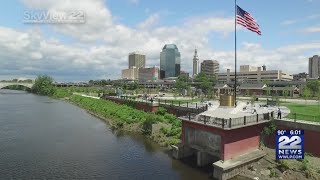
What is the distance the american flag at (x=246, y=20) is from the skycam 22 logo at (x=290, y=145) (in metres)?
16.2

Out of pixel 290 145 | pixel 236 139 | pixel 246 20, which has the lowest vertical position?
pixel 290 145

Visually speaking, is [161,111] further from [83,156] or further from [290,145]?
[290,145]

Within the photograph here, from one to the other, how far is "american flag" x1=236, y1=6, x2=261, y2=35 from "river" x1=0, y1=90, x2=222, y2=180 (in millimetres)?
18915

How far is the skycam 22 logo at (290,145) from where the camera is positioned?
101 feet

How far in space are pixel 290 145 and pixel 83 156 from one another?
2468 cm

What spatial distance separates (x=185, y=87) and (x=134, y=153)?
95097mm

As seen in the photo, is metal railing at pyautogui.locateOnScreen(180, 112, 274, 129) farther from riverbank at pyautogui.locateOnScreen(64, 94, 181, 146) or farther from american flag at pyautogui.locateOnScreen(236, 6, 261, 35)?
american flag at pyautogui.locateOnScreen(236, 6, 261, 35)

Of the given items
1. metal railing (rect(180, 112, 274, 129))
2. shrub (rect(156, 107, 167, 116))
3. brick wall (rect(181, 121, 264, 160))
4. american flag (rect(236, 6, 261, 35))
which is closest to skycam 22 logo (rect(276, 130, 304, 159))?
brick wall (rect(181, 121, 264, 160))

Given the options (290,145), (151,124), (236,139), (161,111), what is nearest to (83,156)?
(151,124)

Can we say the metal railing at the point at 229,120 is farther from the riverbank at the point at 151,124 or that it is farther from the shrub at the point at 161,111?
the shrub at the point at 161,111

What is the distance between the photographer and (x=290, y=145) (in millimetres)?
31109

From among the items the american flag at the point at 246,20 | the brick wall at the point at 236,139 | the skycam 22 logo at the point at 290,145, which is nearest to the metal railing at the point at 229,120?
the brick wall at the point at 236,139

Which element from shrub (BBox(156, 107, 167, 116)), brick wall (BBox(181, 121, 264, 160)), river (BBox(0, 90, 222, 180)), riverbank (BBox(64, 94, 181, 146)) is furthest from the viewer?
shrub (BBox(156, 107, 167, 116))

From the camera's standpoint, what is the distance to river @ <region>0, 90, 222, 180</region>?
110 ft
